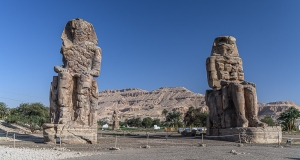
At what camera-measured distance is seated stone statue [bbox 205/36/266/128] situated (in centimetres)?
1298

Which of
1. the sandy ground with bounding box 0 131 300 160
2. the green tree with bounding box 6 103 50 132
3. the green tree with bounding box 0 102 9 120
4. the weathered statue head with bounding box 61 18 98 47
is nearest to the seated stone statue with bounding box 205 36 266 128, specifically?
the sandy ground with bounding box 0 131 300 160

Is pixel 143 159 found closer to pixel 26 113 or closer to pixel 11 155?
pixel 11 155

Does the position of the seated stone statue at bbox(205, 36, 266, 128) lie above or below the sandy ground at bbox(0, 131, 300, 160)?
above

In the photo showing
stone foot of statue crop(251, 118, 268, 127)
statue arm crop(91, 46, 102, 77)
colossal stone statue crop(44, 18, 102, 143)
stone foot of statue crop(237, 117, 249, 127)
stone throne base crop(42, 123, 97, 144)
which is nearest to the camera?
stone throne base crop(42, 123, 97, 144)

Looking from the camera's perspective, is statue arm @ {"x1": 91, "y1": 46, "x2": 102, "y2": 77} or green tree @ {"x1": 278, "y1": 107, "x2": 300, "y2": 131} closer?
statue arm @ {"x1": 91, "y1": 46, "x2": 102, "y2": 77}

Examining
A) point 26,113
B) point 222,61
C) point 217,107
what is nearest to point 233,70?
point 222,61

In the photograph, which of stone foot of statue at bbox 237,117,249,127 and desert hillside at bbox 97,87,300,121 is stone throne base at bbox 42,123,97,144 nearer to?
stone foot of statue at bbox 237,117,249,127

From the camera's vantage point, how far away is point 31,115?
100ft

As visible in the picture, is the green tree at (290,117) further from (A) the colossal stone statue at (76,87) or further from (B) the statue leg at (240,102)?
(A) the colossal stone statue at (76,87)

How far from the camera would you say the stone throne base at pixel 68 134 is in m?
10.8

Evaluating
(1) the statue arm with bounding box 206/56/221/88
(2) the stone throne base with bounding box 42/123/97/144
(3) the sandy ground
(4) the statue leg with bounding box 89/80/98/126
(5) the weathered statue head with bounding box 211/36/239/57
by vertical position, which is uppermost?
(5) the weathered statue head with bounding box 211/36/239/57

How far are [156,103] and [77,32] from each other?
144722 millimetres

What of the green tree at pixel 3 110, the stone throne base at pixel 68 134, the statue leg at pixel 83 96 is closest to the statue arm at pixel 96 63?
the statue leg at pixel 83 96

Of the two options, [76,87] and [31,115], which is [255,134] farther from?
[31,115]
